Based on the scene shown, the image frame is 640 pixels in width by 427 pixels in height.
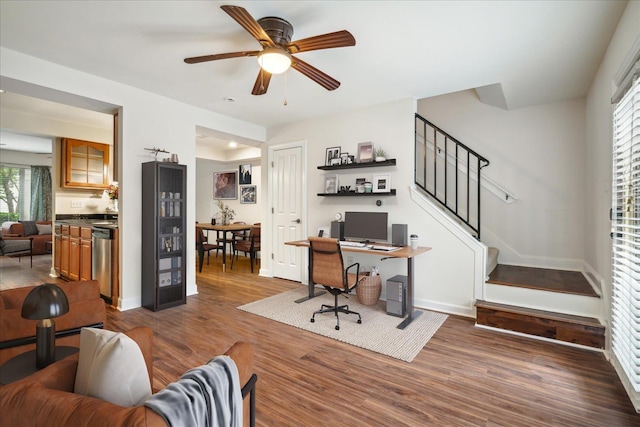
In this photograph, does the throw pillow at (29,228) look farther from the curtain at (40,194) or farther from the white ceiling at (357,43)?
the white ceiling at (357,43)

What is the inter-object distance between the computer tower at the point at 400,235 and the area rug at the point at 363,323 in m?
0.81

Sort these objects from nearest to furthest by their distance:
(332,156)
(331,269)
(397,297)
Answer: (331,269) < (397,297) < (332,156)

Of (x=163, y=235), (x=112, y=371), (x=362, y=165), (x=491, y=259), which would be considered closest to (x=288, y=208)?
(x=362, y=165)

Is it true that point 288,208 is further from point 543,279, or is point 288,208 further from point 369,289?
point 543,279

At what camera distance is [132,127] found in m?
3.79

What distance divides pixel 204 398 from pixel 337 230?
357 centimetres

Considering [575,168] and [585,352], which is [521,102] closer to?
[575,168]

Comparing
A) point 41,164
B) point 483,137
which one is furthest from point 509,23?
point 41,164

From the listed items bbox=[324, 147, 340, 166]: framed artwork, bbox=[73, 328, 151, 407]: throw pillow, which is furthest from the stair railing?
bbox=[73, 328, 151, 407]: throw pillow

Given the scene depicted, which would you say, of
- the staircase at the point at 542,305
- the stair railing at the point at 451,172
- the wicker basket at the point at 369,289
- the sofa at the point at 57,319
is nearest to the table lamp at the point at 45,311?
the sofa at the point at 57,319

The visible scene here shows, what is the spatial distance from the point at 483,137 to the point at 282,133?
3096 millimetres

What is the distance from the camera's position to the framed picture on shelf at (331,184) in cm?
461

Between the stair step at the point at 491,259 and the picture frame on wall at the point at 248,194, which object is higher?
the picture frame on wall at the point at 248,194

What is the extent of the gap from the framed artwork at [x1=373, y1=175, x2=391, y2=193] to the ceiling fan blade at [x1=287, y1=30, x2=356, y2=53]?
213 centimetres
